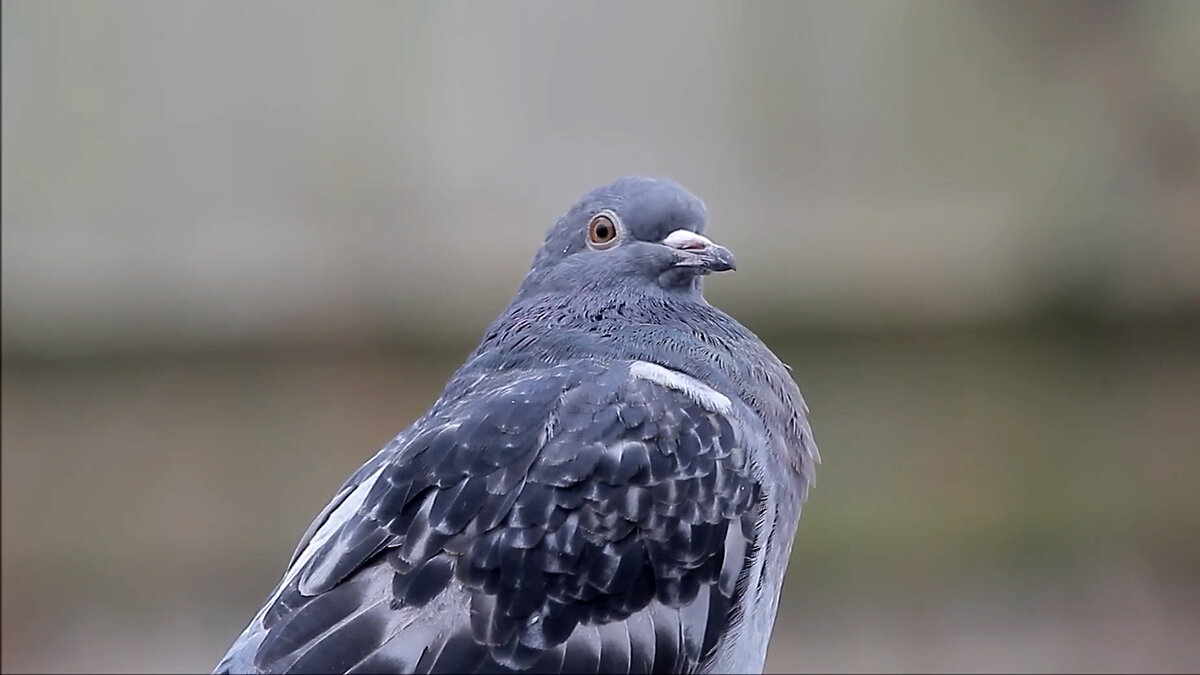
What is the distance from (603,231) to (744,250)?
3.05 m

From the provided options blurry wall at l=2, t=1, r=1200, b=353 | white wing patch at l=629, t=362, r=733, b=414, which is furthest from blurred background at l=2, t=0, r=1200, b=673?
white wing patch at l=629, t=362, r=733, b=414

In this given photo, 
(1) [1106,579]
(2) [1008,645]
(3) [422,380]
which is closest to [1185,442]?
(1) [1106,579]

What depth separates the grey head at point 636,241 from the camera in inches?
127

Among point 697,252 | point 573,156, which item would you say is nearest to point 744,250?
point 573,156

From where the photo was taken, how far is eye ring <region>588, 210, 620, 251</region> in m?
3.31

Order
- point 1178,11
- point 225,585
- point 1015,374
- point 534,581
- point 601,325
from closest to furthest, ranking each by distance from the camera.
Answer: point 534,581, point 601,325, point 1178,11, point 1015,374, point 225,585

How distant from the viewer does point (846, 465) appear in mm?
6422

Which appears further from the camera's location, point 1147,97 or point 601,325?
point 1147,97

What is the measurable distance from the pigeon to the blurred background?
334cm

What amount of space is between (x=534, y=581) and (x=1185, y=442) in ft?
16.1

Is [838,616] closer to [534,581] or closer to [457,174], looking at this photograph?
[457,174]

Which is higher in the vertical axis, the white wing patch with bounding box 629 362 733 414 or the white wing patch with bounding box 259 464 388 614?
the white wing patch with bounding box 629 362 733 414

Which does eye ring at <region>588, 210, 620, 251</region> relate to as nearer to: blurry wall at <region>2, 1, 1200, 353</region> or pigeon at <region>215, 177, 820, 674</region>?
pigeon at <region>215, 177, 820, 674</region>

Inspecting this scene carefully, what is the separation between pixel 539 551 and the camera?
2.54 m
